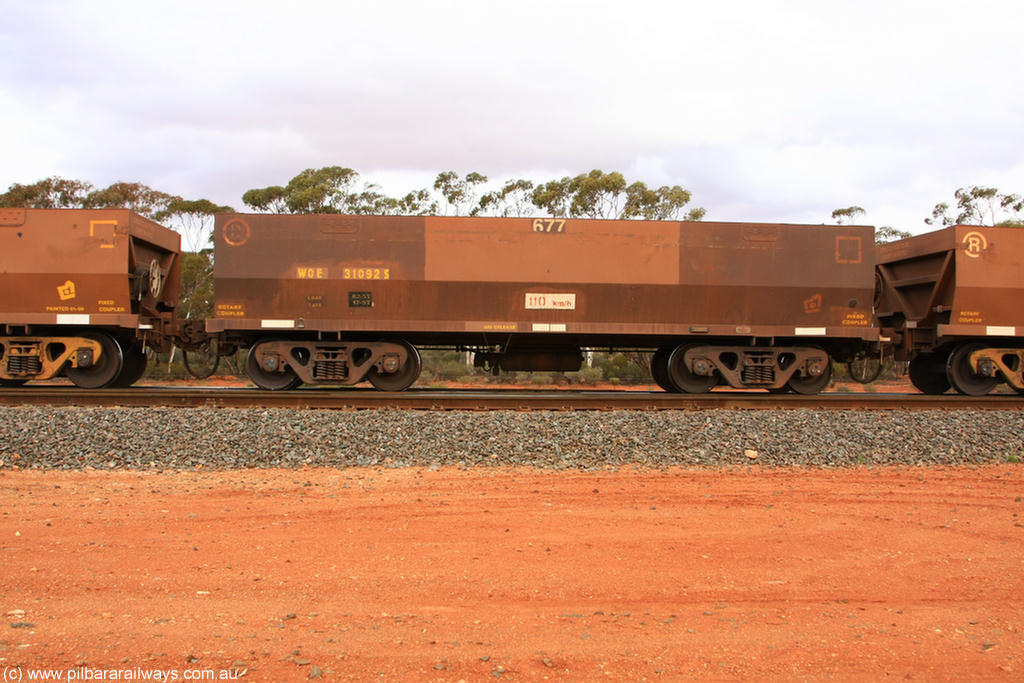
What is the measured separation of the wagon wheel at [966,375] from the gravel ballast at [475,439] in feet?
11.4

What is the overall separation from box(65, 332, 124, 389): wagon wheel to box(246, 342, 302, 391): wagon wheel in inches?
85.7

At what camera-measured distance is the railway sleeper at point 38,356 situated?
10398 millimetres

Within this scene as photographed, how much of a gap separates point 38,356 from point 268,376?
3.66 meters

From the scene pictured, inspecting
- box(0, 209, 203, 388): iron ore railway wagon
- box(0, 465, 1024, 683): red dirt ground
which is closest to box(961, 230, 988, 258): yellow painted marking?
box(0, 465, 1024, 683): red dirt ground

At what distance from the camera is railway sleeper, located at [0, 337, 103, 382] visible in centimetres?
1040

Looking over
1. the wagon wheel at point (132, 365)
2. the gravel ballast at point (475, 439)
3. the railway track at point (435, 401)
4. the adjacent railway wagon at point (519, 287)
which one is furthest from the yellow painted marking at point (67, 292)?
the gravel ballast at point (475, 439)

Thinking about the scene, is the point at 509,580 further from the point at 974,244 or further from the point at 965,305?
the point at 974,244

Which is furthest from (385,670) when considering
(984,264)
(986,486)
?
(984,264)

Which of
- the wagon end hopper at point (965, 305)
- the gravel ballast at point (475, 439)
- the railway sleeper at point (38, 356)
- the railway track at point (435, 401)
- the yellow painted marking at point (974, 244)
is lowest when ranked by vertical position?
the gravel ballast at point (475, 439)

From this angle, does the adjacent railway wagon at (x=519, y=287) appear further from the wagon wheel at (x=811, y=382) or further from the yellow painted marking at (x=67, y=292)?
the yellow painted marking at (x=67, y=292)

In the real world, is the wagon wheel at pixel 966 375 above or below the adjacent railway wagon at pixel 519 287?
below

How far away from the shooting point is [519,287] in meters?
10.7

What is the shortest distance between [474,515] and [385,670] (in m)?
2.19

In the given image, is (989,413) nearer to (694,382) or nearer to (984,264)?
(984,264)
